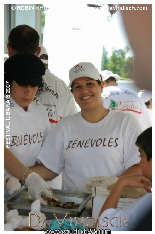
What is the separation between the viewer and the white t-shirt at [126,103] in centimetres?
281

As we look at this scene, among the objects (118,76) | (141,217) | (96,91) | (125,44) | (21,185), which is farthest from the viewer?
(118,76)

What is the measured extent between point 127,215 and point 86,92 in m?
0.69

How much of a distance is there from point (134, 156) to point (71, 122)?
1.12 feet

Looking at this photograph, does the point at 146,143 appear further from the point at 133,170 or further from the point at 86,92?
the point at 86,92

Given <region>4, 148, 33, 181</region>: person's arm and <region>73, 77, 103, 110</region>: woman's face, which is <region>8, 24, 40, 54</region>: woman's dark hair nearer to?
<region>73, 77, 103, 110</region>: woman's face

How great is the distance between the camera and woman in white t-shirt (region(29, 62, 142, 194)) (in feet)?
6.13

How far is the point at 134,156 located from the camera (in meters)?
1.88

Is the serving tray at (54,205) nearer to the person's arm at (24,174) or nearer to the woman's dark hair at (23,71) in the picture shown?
the person's arm at (24,174)

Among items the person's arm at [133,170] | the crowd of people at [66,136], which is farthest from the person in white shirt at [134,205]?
the person's arm at [133,170]

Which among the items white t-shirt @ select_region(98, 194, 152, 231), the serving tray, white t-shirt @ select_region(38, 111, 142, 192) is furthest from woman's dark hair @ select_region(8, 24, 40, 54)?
white t-shirt @ select_region(98, 194, 152, 231)

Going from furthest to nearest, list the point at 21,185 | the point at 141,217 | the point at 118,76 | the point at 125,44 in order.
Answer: the point at 118,76
the point at 125,44
the point at 21,185
the point at 141,217

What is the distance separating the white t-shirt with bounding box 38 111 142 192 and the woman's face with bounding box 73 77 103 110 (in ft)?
0.28
